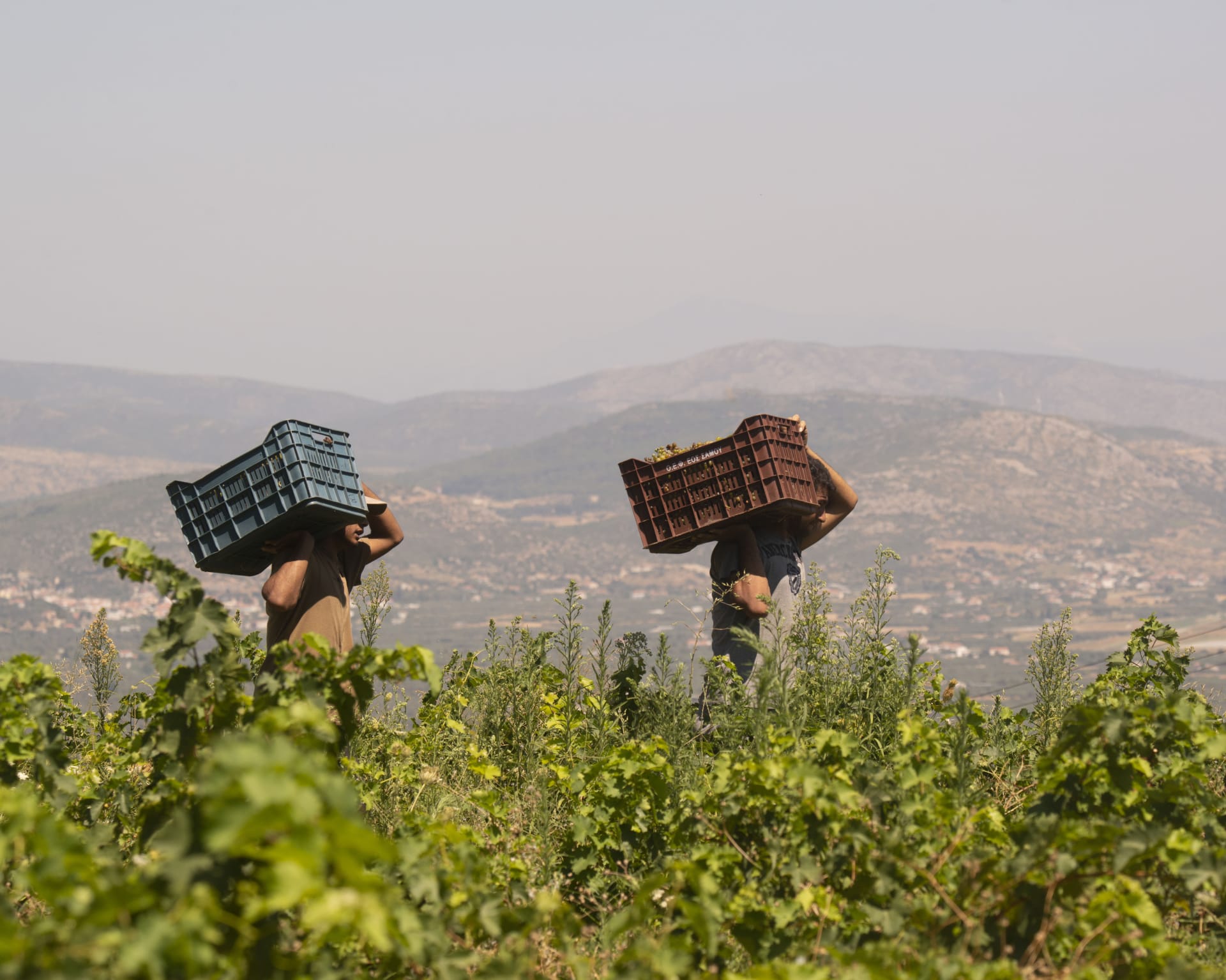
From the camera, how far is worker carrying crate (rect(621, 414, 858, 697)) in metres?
8.60

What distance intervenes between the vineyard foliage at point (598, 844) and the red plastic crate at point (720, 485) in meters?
2.29

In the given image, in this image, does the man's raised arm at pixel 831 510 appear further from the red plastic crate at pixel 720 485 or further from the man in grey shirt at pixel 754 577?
the red plastic crate at pixel 720 485

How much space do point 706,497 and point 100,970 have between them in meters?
6.34

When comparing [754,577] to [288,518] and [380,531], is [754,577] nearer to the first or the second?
[380,531]

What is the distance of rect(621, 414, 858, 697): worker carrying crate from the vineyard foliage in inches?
85.7

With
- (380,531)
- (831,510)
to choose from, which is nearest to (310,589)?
(380,531)

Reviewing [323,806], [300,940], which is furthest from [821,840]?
[323,806]

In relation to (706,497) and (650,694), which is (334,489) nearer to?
(650,694)

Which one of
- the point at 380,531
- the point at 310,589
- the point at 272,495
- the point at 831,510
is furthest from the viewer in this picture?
the point at 831,510

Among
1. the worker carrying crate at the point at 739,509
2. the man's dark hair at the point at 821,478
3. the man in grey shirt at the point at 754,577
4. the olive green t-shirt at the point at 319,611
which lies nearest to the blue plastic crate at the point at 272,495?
the olive green t-shirt at the point at 319,611

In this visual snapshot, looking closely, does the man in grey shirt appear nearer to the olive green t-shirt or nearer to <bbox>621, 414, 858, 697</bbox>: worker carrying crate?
<bbox>621, 414, 858, 697</bbox>: worker carrying crate

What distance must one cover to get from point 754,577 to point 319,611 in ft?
10.3

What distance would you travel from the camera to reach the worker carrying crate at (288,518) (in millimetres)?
7027

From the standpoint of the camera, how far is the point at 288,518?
280 inches
